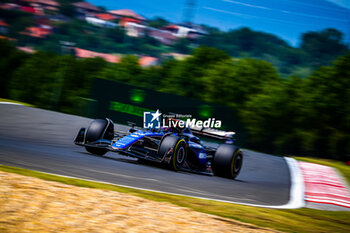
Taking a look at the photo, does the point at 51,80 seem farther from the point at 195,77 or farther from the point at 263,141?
the point at 263,141

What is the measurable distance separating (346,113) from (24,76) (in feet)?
120

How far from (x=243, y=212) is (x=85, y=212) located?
93.1 inches

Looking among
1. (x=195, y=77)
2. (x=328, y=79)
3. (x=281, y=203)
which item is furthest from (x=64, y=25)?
(x=281, y=203)

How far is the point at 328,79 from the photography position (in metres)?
30.7

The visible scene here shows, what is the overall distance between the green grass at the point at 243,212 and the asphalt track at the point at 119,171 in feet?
1.66

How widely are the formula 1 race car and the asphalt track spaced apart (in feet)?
0.87

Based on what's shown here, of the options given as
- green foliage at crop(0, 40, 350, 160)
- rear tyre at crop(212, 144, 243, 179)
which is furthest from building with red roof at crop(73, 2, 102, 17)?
rear tyre at crop(212, 144, 243, 179)

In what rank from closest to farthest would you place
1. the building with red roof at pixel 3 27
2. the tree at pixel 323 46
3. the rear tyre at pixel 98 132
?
the rear tyre at pixel 98 132, the tree at pixel 323 46, the building with red roof at pixel 3 27

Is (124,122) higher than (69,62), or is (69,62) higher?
(69,62)

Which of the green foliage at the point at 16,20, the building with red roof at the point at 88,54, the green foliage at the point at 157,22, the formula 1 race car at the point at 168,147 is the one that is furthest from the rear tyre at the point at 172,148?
the green foliage at the point at 157,22

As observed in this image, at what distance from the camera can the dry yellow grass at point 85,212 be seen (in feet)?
13.5

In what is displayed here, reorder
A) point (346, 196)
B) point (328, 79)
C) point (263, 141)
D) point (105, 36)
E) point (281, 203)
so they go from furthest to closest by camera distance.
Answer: point (105, 36)
point (328, 79)
point (263, 141)
point (346, 196)
point (281, 203)

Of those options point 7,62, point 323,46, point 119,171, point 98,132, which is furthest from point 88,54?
point 119,171

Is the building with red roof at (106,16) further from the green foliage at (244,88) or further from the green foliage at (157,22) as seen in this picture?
the green foliage at (244,88)
